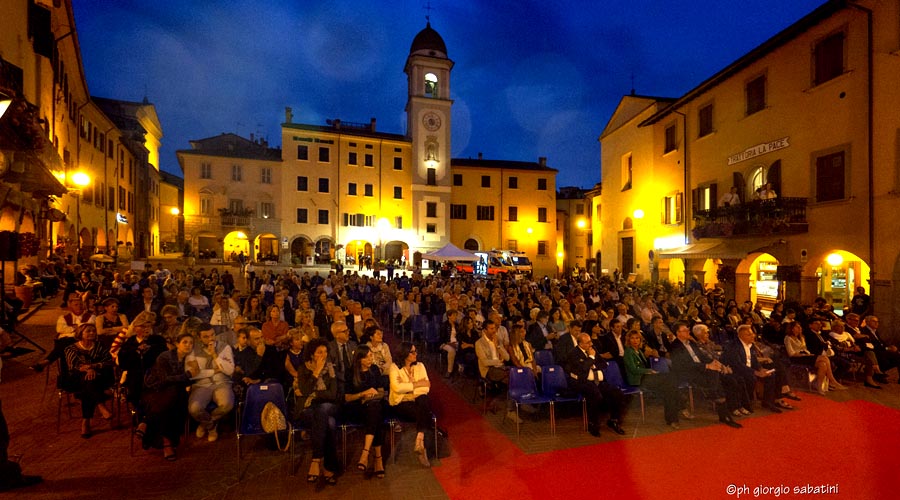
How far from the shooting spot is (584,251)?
4647 centimetres

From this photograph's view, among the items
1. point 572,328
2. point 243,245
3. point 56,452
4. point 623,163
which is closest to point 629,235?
point 623,163

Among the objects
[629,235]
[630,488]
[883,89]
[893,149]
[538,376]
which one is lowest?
[630,488]

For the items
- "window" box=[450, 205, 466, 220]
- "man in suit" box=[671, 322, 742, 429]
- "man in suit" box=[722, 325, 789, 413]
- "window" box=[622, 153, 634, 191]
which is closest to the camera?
"man in suit" box=[671, 322, 742, 429]

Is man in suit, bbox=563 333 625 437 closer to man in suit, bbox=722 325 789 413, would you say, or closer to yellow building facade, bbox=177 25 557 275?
man in suit, bbox=722 325 789 413

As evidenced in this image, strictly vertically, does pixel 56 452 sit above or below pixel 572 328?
below

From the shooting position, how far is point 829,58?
12406 mm

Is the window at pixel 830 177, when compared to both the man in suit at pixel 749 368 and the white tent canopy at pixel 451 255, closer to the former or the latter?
the man in suit at pixel 749 368

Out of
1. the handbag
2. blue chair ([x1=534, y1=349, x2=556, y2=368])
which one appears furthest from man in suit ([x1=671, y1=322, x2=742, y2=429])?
the handbag

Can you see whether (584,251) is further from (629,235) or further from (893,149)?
(893,149)

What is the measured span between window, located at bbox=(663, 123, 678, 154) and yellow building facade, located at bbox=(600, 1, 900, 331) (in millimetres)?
107

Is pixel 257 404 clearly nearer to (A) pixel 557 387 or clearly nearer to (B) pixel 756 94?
(A) pixel 557 387

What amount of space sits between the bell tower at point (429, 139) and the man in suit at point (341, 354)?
1319 inches

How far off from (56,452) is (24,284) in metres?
10.8

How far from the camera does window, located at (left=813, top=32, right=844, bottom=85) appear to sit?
12055mm
